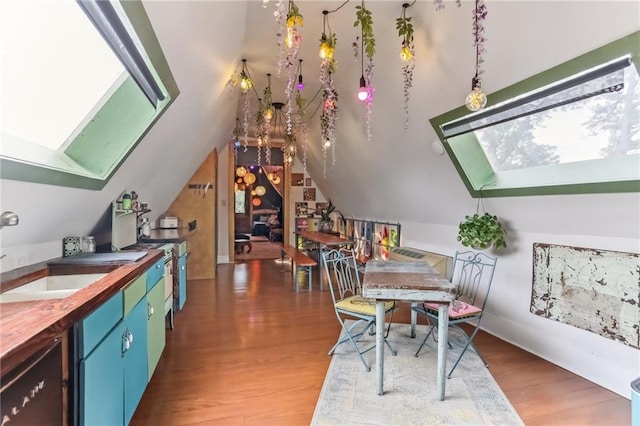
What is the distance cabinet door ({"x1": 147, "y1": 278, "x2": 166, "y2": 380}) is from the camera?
2270mm

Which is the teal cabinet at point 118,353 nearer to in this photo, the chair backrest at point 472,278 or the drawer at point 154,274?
the drawer at point 154,274

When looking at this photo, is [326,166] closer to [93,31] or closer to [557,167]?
[557,167]

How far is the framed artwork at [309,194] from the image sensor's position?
8.22 meters

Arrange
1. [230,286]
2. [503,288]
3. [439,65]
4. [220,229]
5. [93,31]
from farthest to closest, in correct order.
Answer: [220,229] → [230,286] → [503,288] → [439,65] → [93,31]

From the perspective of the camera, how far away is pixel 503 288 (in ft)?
11.0

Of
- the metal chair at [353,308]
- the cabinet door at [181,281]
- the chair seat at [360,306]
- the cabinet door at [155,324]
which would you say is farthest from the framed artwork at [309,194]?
the cabinet door at [155,324]

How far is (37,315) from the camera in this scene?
1.11 meters

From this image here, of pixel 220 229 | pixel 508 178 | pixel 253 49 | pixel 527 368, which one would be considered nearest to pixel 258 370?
pixel 527 368

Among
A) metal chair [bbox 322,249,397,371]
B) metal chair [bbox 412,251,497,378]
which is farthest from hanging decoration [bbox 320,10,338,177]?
metal chair [bbox 412,251,497,378]

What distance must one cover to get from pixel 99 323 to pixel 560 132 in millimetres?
3185

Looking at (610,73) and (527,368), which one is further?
(527,368)

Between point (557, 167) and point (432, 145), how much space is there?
1056mm

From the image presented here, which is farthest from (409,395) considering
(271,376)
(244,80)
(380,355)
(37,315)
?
(244,80)

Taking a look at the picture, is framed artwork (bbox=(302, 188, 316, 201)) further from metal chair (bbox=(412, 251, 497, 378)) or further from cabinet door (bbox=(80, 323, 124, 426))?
cabinet door (bbox=(80, 323, 124, 426))
